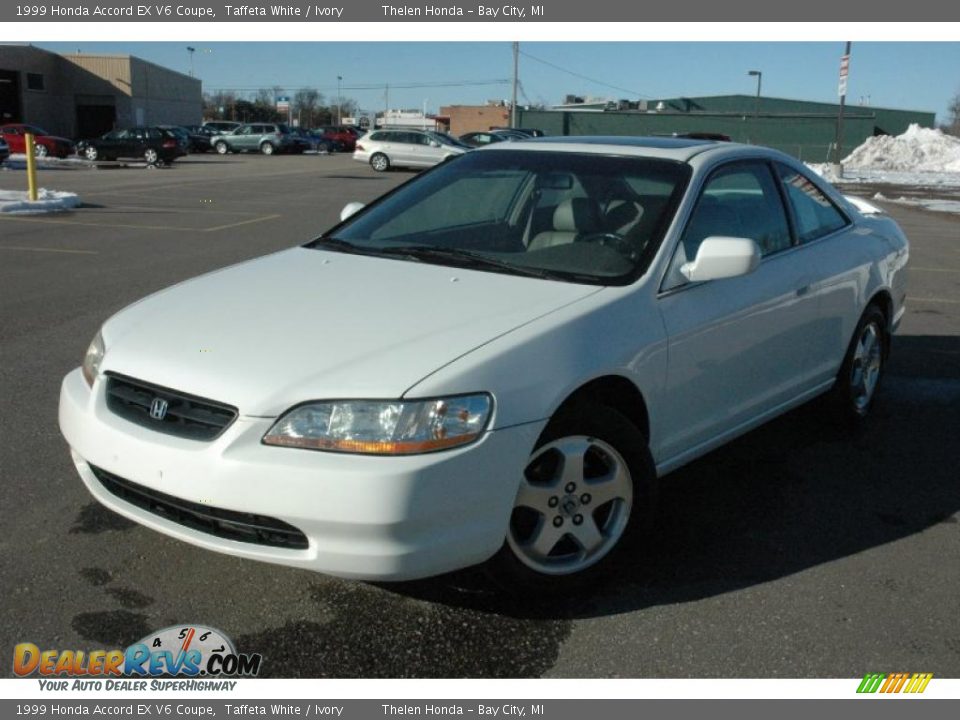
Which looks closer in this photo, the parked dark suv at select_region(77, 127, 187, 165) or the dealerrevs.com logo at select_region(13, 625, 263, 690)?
the dealerrevs.com logo at select_region(13, 625, 263, 690)

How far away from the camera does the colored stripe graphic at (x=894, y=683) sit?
290 cm

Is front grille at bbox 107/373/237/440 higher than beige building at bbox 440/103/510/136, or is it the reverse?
beige building at bbox 440/103/510/136

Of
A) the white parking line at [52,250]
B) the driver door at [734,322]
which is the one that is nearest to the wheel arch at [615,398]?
the driver door at [734,322]

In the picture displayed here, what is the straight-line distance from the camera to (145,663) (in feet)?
9.59

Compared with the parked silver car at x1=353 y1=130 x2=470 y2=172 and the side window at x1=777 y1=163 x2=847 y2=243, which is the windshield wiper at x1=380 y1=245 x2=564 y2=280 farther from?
the parked silver car at x1=353 y1=130 x2=470 y2=172

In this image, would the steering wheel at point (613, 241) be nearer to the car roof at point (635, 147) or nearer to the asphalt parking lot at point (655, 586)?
the car roof at point (635, 147)

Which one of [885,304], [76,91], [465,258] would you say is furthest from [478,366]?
[76,91]

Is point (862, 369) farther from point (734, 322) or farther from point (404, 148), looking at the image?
point (404, 148)

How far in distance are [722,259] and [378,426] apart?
5.18 feet

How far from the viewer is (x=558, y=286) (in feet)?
11.7

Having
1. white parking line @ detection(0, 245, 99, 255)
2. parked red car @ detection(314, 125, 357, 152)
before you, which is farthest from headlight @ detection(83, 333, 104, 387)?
parked red car @ detection(314, 125, 357, 152)

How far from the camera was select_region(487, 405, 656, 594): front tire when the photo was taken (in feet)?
10.4

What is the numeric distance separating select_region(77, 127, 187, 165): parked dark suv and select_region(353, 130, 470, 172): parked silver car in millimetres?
7213
